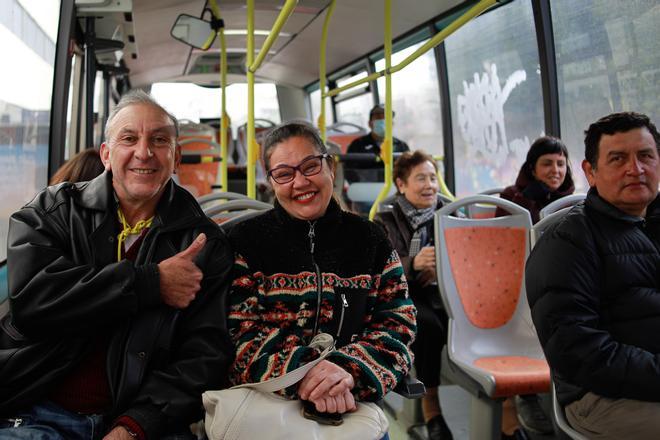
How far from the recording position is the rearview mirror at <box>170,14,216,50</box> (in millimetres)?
4043

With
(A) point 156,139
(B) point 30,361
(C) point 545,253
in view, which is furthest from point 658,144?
(B) point 30,361

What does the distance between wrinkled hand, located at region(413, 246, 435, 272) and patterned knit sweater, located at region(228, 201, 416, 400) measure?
1.19 m

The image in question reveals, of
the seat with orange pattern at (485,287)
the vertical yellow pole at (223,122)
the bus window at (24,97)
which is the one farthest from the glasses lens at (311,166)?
the vertical yellow pole at (223,122)

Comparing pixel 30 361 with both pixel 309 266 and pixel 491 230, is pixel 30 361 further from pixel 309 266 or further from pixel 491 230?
pixel 491 230

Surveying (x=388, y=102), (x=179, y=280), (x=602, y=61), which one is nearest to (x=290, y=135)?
(x=179, y=280)

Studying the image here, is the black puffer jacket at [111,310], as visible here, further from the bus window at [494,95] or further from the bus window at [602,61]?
the bus window at [494,95]

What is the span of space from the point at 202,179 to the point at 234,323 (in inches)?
222

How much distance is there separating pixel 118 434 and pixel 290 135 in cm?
86

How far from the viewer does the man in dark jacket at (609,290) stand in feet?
5.05

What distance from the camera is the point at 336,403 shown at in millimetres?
1390

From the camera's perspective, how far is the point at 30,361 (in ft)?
4.42

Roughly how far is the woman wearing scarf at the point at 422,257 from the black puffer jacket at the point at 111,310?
1510 millimetres

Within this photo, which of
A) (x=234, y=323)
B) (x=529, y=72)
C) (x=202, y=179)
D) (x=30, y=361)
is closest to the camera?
(x=30, y=361)

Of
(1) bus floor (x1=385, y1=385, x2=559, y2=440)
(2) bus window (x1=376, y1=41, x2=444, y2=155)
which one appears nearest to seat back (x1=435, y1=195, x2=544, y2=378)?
(1) bus floor (x1=385, y1=385, x2=559, y2=440)
